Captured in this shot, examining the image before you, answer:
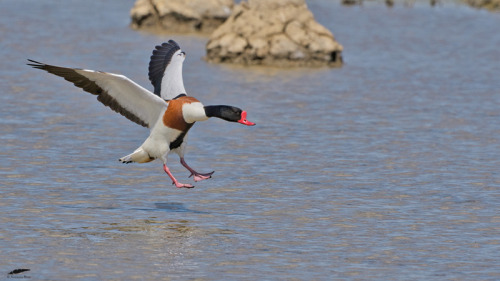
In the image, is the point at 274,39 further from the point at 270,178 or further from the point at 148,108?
the point at 148,108

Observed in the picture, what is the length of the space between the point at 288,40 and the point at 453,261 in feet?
56.1

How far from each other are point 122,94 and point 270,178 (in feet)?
9.14

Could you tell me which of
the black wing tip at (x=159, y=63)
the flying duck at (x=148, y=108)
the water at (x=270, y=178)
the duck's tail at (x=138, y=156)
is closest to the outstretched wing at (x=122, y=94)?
the flying duck at (x=148, y=108)

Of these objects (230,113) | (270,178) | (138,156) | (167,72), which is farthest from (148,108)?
(270,178)

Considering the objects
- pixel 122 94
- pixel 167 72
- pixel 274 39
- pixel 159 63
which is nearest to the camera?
pixel 122 94

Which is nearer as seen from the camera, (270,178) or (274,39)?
(270,178)

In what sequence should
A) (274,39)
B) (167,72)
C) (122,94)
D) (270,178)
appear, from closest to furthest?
(122,94)
(167,72)
(270,178)
(274,39)

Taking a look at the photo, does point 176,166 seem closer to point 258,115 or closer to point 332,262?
point 258,115

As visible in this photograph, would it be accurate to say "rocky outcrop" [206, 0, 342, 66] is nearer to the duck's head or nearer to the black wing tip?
the black wing tip

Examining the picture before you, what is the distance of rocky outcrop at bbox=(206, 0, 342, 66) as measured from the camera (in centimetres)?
2761

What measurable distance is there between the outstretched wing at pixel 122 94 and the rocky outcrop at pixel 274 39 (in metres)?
14.3

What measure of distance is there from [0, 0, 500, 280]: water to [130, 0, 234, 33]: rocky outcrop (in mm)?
5882

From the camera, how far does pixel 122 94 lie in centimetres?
1330

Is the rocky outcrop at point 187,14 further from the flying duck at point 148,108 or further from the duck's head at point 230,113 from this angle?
the duck's head at point 230,113
